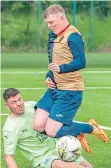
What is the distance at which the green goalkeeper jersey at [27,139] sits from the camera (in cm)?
830

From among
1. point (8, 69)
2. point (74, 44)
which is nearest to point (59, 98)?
point (74, 44)

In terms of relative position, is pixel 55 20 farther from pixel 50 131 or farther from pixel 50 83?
pixel 50 131

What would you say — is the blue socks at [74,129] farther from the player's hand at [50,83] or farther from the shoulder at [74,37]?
the shoulder at [74,37]

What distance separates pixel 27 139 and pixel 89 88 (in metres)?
10.1

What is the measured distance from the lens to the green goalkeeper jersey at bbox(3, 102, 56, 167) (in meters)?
8.30

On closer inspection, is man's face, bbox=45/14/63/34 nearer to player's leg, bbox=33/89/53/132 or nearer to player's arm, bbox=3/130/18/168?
player's leg, bbox=33/89/53/132

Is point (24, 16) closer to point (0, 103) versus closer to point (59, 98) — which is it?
point (0, 103)

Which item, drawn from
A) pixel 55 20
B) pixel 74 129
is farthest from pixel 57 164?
pixel 55 20

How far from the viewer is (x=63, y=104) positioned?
9.48 meters

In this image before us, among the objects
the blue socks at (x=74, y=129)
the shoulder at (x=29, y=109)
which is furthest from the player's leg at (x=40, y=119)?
the blue socks at (x=74, y=129)

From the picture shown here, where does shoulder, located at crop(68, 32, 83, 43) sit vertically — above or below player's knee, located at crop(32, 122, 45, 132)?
above

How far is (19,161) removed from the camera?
31.7ft

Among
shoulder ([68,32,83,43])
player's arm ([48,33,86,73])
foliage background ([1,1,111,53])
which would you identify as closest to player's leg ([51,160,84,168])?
player's arm ([48,33,86,73])

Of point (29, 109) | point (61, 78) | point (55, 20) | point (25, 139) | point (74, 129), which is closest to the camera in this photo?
point (25, 139)
